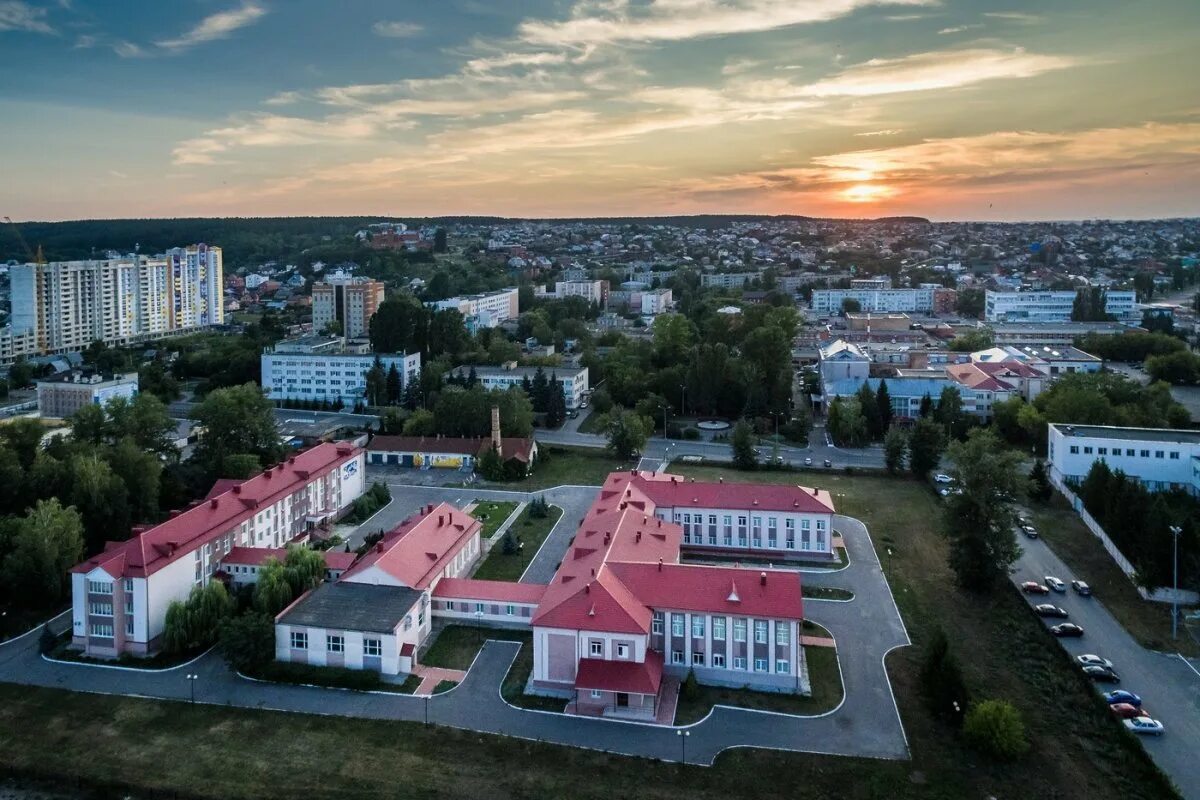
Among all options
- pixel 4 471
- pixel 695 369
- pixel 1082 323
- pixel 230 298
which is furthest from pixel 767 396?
pixel 230 298

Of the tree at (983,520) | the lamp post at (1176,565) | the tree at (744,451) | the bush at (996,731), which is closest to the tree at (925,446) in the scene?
the tree at (744,451)

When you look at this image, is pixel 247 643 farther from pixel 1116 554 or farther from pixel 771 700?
pixel 1116 554

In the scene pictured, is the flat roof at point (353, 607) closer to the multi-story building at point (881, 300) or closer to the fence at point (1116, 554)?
the fence at point (1116, 554)

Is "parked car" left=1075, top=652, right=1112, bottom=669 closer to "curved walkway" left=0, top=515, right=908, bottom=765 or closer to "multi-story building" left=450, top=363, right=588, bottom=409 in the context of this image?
"curved walkway" left=0, top=515, right=908, bottom=765

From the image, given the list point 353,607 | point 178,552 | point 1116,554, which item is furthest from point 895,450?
point 178,552

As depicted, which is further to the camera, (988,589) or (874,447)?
(874,447)

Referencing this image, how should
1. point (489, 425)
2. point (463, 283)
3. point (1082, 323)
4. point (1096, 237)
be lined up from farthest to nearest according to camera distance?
point (1096, 237) < point (463, 283) < point (1082, 323) < point (489, 425)

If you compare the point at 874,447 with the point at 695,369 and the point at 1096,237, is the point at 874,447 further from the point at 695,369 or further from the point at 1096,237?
the point at 1096,237
